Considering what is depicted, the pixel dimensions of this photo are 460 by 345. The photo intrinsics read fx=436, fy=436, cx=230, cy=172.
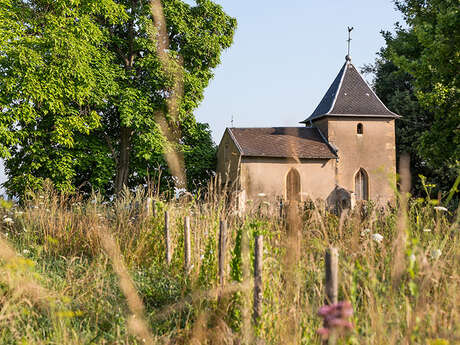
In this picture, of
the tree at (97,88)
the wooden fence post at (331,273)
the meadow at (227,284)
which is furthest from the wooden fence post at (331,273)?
the tree at (97,88)

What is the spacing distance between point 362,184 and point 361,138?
2980 mm

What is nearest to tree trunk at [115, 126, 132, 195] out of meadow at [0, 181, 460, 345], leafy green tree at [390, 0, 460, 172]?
leafy green tree at [390, 0, 460, 172]

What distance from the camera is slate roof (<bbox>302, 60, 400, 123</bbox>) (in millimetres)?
27609

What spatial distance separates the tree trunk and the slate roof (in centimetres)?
1255

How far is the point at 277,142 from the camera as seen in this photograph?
26.6 m

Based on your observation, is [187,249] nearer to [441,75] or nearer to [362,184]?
[441,75]

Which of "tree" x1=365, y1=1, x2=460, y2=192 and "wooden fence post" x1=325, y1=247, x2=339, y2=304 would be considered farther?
"tree" x1=365, y1=1, x2=460, y2=192

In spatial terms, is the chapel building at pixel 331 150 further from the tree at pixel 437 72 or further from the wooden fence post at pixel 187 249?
the wooden fence post at pixel 187 249

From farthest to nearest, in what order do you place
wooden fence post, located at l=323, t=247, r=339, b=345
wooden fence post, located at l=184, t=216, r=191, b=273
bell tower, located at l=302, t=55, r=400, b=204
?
bell tower, located at l=302, t=55, r=400, b=204 < wooden fence post, located at l=184, t=216, r=191, b=273 < wooden fence post, located at l=323, t=247, r=339, b=345

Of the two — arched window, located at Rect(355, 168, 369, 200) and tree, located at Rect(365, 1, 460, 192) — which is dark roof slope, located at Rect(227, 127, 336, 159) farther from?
tree, located at Rect(365, 1, 460, 192)

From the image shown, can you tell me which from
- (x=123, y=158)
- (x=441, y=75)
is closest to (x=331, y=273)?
(x=441, y=75)

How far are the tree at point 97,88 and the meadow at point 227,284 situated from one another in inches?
340

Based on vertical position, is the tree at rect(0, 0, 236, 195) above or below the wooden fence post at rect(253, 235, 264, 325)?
above

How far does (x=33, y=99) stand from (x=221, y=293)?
15.3 meters
